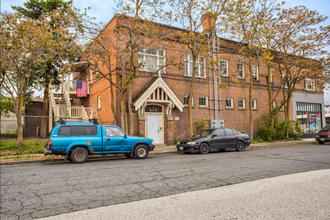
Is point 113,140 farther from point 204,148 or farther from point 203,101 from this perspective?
point 203,101

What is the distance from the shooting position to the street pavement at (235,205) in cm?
426

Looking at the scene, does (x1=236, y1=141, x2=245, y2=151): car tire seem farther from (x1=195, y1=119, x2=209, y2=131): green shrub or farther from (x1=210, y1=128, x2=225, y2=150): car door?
(x1=195, y1=119, x2=209, y2=131): green shrub

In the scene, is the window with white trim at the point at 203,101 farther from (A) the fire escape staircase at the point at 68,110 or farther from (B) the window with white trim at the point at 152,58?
(A) the fire escape staircase at the point at 68,110

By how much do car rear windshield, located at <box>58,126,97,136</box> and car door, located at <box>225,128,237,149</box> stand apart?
309 inches

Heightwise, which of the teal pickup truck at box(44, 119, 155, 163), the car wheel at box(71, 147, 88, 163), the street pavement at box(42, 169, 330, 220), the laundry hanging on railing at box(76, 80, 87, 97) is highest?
the laundry hanging on railing at box(76, 80, 87, 97)

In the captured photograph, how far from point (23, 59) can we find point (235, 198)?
13493mm

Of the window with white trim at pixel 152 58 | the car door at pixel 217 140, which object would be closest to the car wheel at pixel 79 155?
the car door at pixel 217 140

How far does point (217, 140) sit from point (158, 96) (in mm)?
5727

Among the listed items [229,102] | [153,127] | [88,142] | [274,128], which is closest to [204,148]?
[153,127]

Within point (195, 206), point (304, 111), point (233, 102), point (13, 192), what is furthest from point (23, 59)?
point (304, 111)

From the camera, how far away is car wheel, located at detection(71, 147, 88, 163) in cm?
1075

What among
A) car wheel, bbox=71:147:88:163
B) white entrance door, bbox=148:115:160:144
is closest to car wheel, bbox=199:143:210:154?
white entrance door, bbox=148:115:160:144

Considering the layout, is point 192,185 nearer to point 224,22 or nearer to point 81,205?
point 81,205

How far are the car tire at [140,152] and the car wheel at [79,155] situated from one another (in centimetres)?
235
